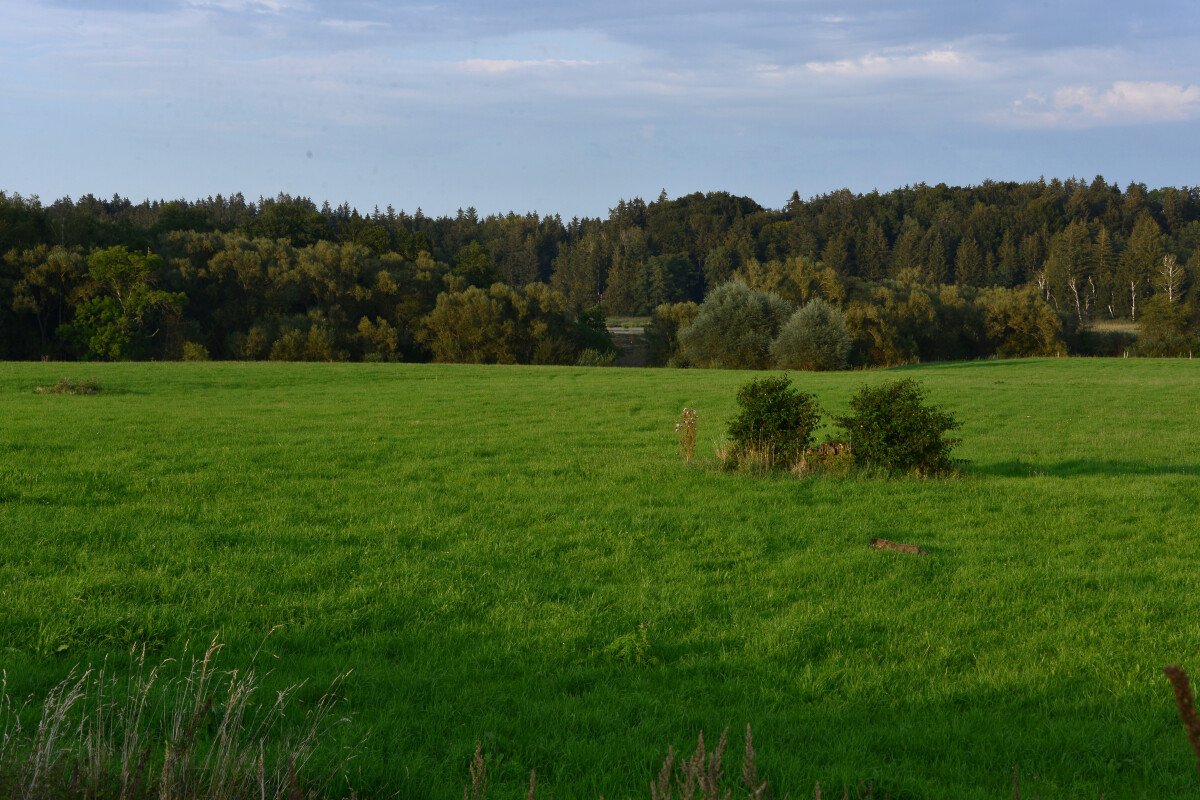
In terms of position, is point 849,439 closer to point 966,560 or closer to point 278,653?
point 966,560

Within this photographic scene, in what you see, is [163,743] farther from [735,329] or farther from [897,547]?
[735,329]

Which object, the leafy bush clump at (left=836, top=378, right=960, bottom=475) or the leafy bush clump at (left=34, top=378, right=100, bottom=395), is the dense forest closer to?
the leafy bush clump at (left=34, top=378, right=100, bottom=395)

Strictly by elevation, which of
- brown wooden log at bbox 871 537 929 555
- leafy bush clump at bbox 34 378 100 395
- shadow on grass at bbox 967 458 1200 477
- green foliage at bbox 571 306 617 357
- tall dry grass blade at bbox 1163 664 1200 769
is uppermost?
green foliage at bbox 571 306 617 357

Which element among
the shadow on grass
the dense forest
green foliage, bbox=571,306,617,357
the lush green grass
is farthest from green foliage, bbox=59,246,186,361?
the shadow on grass

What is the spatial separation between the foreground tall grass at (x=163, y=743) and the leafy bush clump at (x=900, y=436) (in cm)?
1065

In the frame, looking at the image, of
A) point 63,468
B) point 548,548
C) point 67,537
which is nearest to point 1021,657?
point 548,548

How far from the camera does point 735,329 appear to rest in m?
61.6

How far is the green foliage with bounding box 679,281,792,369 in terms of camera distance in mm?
61000

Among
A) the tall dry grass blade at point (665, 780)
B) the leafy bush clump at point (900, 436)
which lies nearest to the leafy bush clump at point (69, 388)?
the leafy bush clump at point (900, 436)

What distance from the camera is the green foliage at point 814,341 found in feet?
185

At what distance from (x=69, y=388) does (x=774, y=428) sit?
23.2 m

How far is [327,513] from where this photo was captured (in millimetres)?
11359

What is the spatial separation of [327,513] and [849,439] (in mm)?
8447

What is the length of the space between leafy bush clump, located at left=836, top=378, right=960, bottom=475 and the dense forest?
47.9m
